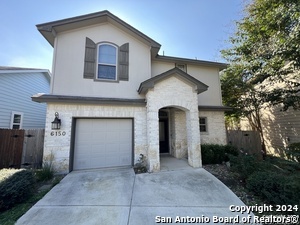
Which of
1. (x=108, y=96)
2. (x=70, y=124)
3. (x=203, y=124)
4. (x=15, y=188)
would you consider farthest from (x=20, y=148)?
(x=203, y=124)

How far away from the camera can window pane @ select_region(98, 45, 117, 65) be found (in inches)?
287

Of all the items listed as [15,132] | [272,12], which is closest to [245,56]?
[272,12]

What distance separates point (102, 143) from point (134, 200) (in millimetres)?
3552

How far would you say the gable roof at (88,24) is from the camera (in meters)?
6.53

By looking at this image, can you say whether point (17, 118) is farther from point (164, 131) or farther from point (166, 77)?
point (166, 77)

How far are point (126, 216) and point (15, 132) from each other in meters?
7.02

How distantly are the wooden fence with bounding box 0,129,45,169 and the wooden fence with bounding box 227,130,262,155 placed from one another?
11.2 metres

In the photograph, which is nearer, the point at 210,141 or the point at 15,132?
the point at 15,132

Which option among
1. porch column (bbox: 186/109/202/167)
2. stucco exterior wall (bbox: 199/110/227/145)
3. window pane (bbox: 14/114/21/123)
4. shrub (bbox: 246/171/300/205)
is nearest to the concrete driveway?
shrub (bbox: 246/171/300/205)

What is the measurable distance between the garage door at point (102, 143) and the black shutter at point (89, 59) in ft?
7.64

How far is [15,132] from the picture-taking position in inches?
262

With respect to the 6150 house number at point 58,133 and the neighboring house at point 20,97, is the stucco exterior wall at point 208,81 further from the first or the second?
the neighboring house at point 20,97

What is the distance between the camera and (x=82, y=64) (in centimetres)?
690

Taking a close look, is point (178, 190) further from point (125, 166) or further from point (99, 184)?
point (125, 166)
